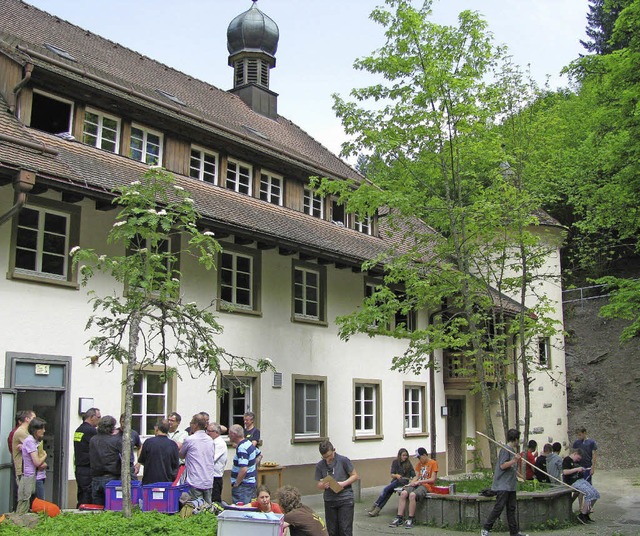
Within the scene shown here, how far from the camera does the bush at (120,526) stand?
27.1 feet

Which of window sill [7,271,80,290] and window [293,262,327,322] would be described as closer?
window sill [7,271,80,290]

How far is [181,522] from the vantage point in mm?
8758

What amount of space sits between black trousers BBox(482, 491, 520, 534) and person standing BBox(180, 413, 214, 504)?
4.15 meters

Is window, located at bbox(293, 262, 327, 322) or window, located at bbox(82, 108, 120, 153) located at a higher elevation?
window, located at bbox(82, 108, 120, 153)

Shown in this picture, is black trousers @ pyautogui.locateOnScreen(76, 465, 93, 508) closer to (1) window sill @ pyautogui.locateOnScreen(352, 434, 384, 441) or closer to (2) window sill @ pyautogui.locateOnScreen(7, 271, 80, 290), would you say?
(2) window sill @ pyautogui.locateOnScreen(7, 271, 80, 290)

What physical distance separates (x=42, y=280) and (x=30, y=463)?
3.65 m

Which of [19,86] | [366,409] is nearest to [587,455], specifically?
[366,409]

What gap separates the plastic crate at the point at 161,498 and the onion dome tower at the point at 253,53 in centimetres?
1762

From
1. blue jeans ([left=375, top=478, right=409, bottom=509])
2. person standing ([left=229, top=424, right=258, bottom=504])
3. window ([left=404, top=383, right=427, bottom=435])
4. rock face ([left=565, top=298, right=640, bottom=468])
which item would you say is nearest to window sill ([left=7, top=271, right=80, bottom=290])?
person standing ([left=229, top=424, right=258, bottom=504])

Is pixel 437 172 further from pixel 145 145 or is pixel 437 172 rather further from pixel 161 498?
pixel 161 498

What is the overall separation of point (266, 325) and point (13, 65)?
7.34 meters

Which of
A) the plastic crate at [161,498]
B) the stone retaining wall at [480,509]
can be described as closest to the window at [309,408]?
the stone retaining wall at [480,509]

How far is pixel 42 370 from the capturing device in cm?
1312

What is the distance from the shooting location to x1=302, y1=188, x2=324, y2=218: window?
68.5 ft
